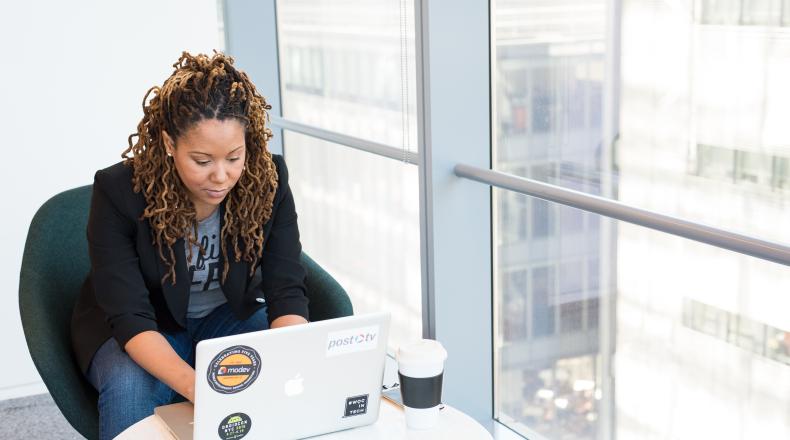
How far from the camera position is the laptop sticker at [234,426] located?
1.36 meters

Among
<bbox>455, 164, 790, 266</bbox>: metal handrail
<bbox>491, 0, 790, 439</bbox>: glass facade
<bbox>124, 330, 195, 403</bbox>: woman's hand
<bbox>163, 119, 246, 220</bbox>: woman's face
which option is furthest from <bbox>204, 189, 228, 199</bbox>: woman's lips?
<bbox>491, 0, 790, 439</bbox>: glass facade

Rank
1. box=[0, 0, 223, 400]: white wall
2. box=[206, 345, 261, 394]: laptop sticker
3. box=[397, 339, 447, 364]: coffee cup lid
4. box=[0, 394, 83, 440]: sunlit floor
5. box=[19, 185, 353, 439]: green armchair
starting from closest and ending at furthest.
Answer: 1. box=[206, 345, 261, 394]: laptop sticker
2. box=[397, 339, 447, 364]: coffee cup lid
3. box=[19, 185, 353, 439]: green armchair
4. box=[0, 394, 83, 440]: sunlit floor
5. box=[0, 0, 223, 400]: white wall

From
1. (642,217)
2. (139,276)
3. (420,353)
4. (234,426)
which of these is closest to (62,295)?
(139,276)

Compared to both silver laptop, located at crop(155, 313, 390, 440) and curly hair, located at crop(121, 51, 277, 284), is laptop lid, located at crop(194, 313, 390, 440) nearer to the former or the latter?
silver laptop, located at crop(155, 313, 390, 440)

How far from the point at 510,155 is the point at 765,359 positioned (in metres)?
0.88

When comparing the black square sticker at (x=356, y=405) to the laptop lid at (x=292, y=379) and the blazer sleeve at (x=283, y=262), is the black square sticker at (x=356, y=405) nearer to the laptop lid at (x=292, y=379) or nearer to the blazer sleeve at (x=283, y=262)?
the laptop lid at (x=292, y=379)

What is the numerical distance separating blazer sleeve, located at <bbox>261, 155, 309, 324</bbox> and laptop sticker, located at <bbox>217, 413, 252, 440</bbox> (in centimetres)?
52

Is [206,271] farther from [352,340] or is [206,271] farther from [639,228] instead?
[639,228]

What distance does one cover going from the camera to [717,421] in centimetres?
203

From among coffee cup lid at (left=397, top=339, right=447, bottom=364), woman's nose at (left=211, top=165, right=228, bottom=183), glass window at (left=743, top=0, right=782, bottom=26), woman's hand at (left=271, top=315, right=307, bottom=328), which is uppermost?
glass window at (left=743, top=0, right=782, bottom=26)

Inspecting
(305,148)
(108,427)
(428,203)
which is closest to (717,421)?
(428,203)

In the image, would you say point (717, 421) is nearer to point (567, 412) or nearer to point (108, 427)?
point (567, 412)

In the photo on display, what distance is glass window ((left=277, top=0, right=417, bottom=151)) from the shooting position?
3.24 meters

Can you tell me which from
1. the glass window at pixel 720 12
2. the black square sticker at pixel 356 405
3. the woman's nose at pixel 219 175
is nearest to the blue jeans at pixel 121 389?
the woman's nose at pixel 219 175
